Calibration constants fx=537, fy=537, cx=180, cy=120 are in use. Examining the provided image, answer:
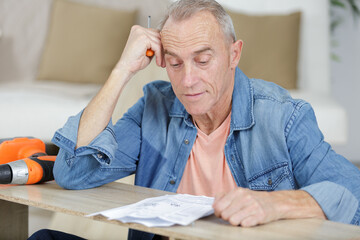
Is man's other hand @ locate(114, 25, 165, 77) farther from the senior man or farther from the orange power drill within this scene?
the orange power drill

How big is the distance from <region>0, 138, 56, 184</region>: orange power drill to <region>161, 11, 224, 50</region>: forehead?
0.45 metres

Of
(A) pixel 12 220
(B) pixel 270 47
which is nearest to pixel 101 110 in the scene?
(A) pixel 12 220

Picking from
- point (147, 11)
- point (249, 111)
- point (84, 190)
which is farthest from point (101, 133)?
point (147, 11)

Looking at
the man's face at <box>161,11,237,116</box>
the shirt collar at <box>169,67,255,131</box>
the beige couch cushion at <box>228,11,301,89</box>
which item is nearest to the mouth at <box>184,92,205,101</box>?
the man's face at <box>161,11,237,116</box>

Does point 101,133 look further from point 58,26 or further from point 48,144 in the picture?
point 58,26

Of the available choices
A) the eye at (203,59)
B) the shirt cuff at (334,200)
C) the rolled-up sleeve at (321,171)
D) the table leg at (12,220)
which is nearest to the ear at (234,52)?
the eye at (203,59)

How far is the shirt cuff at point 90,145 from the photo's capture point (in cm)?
139

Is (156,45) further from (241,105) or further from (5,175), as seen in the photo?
(5,175)

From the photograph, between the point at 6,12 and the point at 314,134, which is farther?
the point at 6,12

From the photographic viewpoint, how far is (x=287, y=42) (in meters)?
3.03

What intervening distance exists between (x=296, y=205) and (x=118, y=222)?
35 centimetres

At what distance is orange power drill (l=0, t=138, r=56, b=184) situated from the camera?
132 centimetres

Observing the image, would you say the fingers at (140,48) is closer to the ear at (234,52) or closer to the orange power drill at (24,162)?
the ear at (234,52)

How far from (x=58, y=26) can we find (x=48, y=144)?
1889mm
